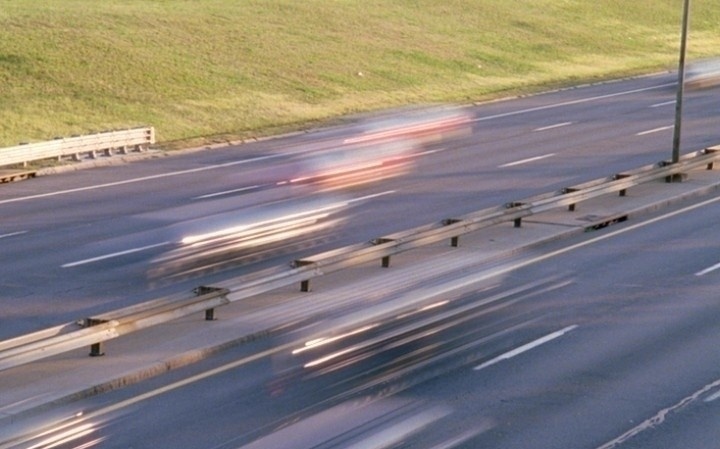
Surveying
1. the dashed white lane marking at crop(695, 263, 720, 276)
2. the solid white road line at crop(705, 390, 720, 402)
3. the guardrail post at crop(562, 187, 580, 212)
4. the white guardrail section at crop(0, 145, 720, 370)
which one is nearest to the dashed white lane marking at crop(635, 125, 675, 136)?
the white guardrail section at crop(0, 145, 720, 370)

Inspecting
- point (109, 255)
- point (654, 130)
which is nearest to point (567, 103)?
point (654, 130)

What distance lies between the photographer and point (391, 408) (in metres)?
14.1

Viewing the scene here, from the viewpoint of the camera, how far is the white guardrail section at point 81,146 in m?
36.4

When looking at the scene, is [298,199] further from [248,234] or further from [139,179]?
[139,179]

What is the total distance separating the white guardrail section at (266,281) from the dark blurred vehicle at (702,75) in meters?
32.1

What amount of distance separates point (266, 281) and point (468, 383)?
4.08m

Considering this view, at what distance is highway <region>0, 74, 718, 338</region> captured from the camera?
21.4m

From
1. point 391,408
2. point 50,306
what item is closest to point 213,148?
point 50,306

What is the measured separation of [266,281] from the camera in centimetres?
1823

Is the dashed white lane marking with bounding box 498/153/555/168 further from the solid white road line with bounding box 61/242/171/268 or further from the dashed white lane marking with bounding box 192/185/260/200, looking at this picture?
the solid white road line with bounding box 61/242/171/268

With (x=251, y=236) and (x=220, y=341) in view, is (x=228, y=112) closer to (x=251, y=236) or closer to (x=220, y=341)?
(x=251, y=236)

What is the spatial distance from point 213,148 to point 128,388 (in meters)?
27.3

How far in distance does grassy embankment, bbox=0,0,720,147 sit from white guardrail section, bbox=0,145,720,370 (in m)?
19.6

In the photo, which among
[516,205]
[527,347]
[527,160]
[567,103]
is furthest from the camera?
[567,103]
